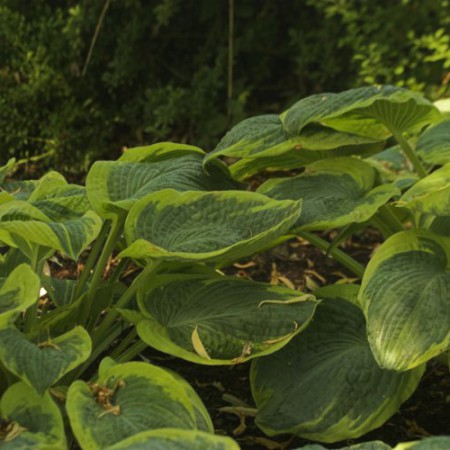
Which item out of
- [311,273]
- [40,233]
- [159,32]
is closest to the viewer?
[40,233]

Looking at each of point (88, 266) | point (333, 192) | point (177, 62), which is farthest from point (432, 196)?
point (177, 62)

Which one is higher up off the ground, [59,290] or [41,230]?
[41,230]

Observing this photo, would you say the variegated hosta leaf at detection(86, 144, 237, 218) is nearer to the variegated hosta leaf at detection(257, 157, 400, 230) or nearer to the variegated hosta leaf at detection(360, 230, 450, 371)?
the variegated hosta leaf at detection(257, 157, 400, 230)

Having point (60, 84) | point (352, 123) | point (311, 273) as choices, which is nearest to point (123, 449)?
point (352, 123)

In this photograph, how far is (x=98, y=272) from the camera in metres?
1.72

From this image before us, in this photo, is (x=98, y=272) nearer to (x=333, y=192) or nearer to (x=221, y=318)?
(x=221, y=318)

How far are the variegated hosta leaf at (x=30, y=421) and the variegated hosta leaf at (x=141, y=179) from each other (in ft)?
1.27

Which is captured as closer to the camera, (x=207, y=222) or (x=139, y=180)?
(x=207, y=222)

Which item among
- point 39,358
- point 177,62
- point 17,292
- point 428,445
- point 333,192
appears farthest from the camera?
point 177,62

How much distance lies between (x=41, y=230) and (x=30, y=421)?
30cm

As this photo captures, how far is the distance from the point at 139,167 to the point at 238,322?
0.40 meters

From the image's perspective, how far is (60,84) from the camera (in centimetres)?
304

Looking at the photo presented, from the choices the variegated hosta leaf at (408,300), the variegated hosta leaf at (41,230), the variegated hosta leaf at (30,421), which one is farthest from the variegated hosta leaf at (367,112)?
the variegated hosta leaf at (30,421)

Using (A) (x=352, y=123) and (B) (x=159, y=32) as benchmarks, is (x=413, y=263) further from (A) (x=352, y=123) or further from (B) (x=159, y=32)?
(B) (x=159, y=32)
